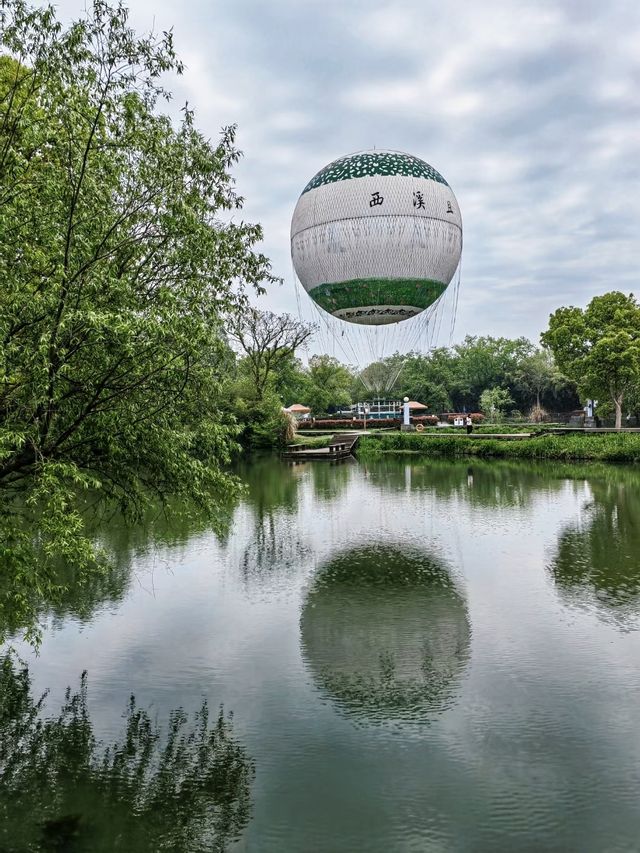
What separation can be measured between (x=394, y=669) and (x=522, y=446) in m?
34.4

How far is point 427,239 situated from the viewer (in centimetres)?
2092

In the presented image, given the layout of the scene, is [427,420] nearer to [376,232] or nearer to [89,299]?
[376,232]

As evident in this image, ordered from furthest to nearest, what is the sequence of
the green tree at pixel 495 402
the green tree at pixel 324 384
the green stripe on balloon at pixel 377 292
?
the green tree at pixel 324 384 → the green tree at pixel 495 402 → the green stripe on balloon at pixel 377 292

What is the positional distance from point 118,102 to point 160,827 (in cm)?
770

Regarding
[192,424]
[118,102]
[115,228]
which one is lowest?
[192,424]

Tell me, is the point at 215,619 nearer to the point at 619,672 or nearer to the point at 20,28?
the point at 619,672

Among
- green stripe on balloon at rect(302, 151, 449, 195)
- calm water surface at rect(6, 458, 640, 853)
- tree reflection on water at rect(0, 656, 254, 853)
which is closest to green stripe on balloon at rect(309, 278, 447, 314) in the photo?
green stripe on balloon at rect(302, 151, 449, 195)

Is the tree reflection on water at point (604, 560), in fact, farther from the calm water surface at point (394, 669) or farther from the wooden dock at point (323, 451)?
the wooden dock at point (323, 451)

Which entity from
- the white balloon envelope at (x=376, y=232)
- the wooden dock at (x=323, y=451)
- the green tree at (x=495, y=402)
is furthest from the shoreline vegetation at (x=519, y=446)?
the white balloon envelope at (x=376, y=232)

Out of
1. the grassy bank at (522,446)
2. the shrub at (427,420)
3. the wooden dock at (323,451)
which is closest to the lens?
the grassy bank at (522,446)

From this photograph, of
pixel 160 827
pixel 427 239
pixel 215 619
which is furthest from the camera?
pixel 427 239

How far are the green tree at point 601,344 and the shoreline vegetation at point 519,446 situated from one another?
3441mm

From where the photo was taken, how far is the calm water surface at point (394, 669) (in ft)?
21.2

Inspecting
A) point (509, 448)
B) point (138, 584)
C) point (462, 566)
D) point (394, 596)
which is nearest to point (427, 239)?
point (462, 566)
